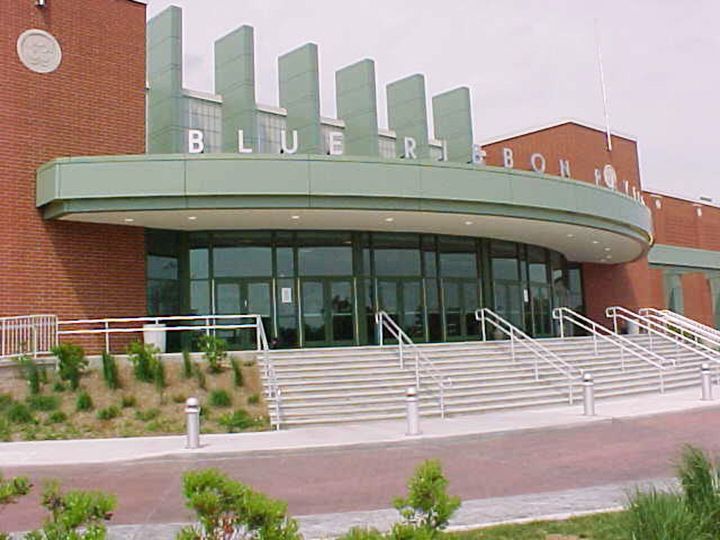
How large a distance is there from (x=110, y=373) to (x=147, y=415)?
1640 mm

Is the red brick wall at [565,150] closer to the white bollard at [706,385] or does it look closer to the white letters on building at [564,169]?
the white letters on building at [564,169]

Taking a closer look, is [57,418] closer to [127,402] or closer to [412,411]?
[127,402]

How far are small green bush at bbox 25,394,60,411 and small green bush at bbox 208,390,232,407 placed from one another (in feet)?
10.5

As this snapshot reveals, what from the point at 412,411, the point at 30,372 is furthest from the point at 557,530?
the point at 30,372

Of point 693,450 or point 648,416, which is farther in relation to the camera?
point 648,416

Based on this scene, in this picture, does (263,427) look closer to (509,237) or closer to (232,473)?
(232,473)

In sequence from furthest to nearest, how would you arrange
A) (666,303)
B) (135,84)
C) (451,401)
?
1. (666,303)
2. (135,84)
3. (451,401)

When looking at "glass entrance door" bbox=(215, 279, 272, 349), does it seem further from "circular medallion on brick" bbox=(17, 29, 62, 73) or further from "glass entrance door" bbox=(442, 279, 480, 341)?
"circular medallion on brick" bbox=(17, 29, 62, 73)

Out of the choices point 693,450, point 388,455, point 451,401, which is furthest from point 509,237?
point 693,450

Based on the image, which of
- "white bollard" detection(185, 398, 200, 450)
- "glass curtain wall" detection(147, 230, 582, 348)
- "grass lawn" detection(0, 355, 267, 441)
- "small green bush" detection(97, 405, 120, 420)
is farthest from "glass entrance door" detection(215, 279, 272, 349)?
"white bollard" detection(185, 398, 200, 450)

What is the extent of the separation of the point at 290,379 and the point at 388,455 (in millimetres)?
6201

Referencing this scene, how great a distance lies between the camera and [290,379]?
18406mm

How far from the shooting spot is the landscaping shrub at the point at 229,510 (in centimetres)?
388

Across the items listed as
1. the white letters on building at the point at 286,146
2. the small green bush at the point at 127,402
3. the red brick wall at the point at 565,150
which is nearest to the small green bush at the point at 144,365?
the small green bush at the point at 127,402
